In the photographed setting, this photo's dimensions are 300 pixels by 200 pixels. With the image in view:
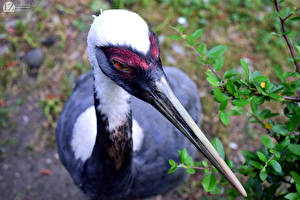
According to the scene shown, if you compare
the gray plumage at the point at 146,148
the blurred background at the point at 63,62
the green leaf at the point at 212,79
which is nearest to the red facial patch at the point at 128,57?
the green leaf at the point at 212,79

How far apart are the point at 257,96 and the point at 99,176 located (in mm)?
1164

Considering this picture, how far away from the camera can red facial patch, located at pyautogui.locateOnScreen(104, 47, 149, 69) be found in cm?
138

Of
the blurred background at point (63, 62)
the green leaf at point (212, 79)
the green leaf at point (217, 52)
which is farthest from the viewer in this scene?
the blurred background at point (63, 62)

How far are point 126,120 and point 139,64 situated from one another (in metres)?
0.48

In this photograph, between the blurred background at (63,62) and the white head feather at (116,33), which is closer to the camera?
the white head feather at (116,33)

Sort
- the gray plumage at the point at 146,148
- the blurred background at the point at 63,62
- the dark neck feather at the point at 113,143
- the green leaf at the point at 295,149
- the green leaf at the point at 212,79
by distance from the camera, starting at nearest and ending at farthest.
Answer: the green leaf at the point at 295,149 < the green leaf at the point at 212,79 < the dark neck feather at the point at 113,143 < the gray plumage at the point at 146,148 < the blurred background at the point at 63,62

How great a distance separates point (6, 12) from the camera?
3.75 metres

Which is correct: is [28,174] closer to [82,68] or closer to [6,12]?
[82,68]

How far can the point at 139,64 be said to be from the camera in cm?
139

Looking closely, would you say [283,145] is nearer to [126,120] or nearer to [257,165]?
[257,165]

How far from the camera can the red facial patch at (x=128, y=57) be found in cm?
138

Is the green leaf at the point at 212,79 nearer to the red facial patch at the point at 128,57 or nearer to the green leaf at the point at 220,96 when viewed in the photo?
the green leaf at the point at 220,96

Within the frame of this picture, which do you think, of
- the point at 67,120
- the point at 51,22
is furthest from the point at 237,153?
the point at 51,22

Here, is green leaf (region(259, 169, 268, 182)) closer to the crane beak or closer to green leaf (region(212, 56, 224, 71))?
the crane beak
